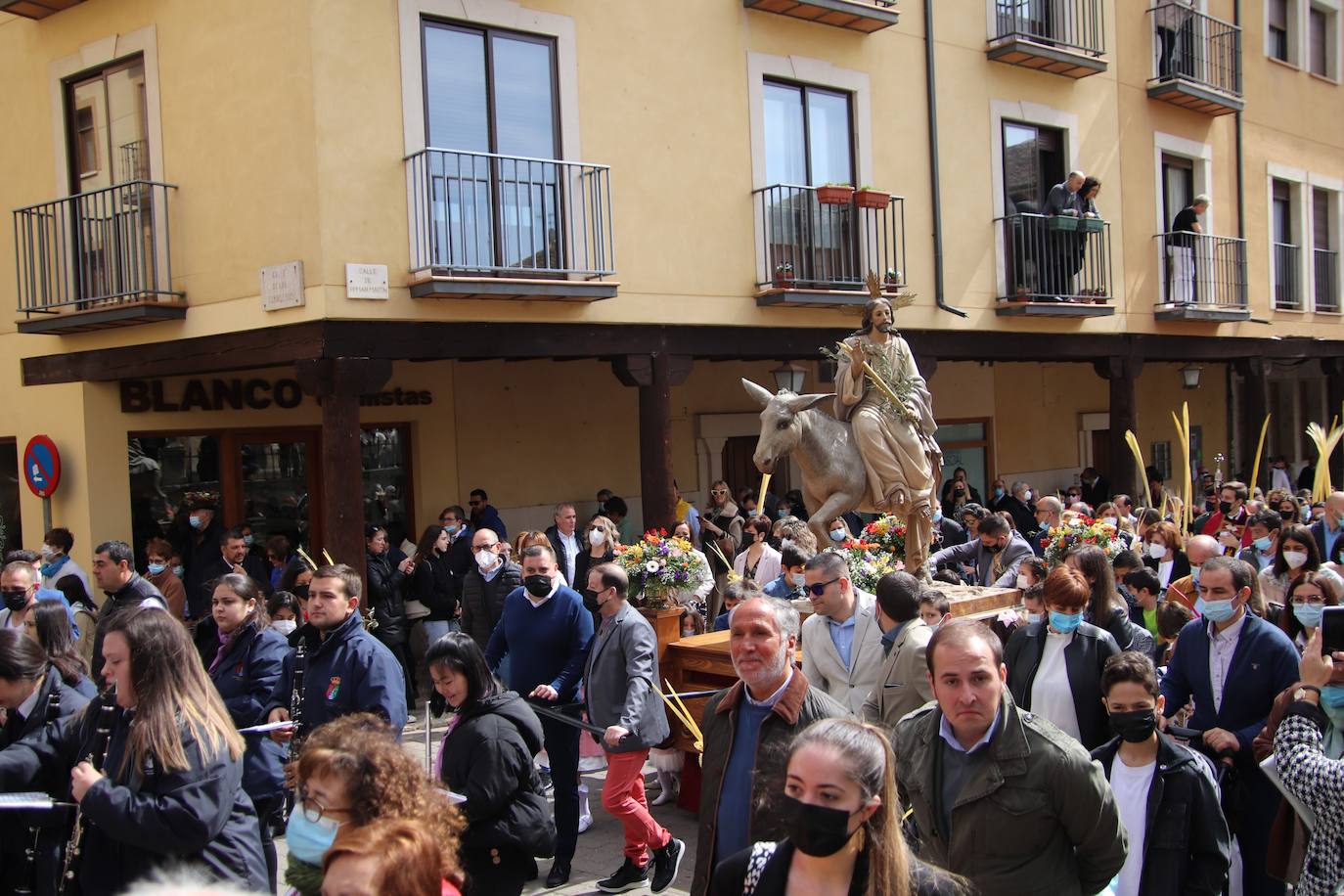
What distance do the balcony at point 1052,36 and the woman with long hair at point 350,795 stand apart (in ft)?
48.0

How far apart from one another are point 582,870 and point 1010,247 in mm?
11824

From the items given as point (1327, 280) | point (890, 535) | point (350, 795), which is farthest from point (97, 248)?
point (1327, 280)

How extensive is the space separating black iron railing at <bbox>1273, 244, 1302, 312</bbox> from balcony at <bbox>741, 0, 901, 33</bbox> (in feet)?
34.5

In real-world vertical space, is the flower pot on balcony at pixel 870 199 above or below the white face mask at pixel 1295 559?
above

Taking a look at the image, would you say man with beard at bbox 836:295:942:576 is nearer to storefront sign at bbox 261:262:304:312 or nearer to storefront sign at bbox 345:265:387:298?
storefront sign at bbox 345:265:387:298

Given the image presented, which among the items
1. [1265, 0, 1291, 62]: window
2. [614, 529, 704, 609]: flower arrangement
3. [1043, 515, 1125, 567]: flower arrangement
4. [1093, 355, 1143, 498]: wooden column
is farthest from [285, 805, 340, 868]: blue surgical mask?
[1265, 0, 1291, 62]: window

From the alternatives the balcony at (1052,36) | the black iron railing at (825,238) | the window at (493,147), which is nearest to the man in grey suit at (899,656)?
the window at (493,147)

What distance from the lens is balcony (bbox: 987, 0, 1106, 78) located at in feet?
51.5

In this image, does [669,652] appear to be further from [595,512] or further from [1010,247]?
[1010,247]

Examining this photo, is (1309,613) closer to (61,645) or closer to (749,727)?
(749,727)

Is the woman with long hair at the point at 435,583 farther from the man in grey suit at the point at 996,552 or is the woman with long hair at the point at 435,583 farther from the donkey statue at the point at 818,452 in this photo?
the man in grey suit at the point at 996,552

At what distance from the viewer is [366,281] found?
424 inches

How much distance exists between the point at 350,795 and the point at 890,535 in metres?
7.14

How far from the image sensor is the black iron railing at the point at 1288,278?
21109 mm
